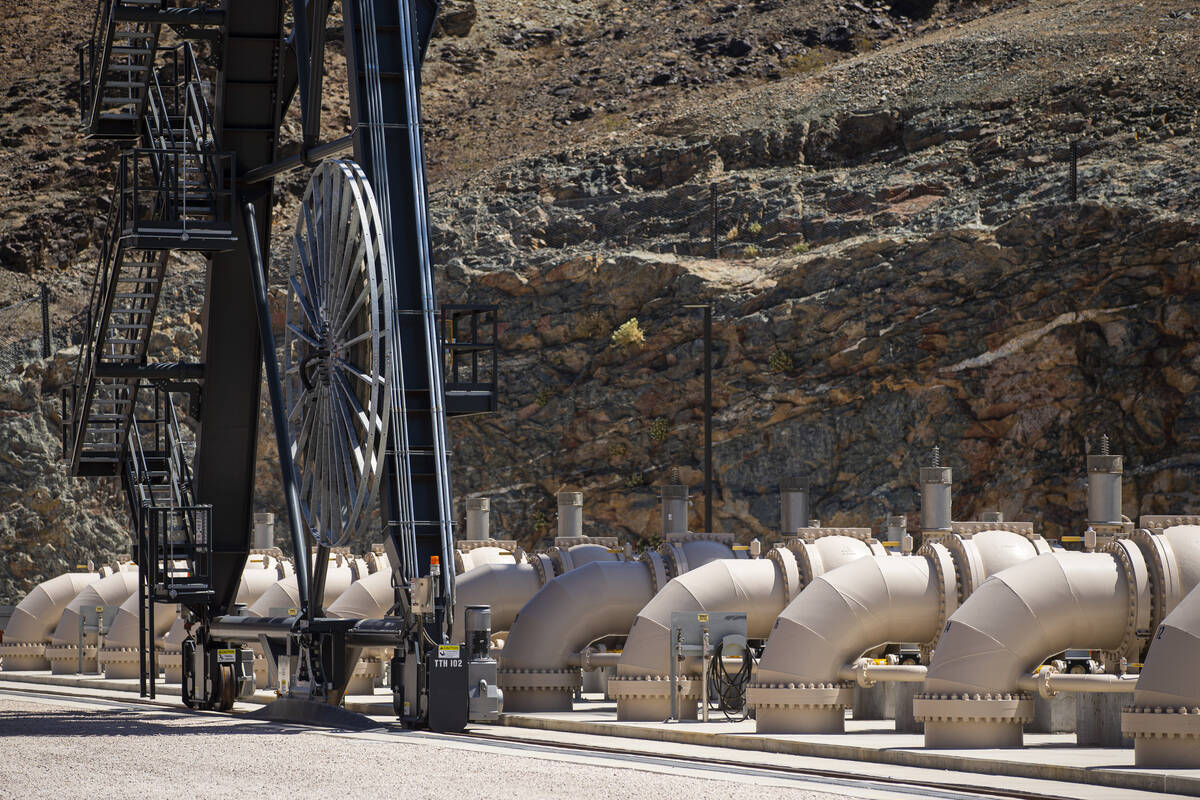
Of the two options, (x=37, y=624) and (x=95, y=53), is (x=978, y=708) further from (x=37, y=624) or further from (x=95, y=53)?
(x=37, y=624)

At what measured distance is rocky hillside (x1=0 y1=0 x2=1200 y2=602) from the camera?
167 feet

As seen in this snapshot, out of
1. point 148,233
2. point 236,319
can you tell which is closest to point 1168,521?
point 236,319

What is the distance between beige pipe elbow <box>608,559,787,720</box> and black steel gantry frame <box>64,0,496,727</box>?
3331 millimetres

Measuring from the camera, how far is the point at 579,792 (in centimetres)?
1443

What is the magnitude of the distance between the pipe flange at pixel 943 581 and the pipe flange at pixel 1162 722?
6551mm

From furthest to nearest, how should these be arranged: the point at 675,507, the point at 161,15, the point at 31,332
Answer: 1. the point at 31,332
2. the point at 675,507
3. the point at 161,15


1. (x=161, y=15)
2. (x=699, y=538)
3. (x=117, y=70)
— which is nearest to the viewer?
(x=161, y=15)

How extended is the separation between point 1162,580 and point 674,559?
9.49 meters

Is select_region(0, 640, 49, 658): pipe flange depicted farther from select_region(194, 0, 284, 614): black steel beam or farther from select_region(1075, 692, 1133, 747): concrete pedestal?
select_region(1075, 692, 1133, 747): concrete pedestal

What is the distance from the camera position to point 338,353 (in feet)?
78.4

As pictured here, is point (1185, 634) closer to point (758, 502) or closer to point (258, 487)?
point (758, 502)

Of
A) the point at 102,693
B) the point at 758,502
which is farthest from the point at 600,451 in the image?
the point at 102,693

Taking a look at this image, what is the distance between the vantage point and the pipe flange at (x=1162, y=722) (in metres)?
15.4

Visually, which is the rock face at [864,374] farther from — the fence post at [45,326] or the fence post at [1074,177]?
the fence post at [45,326]
